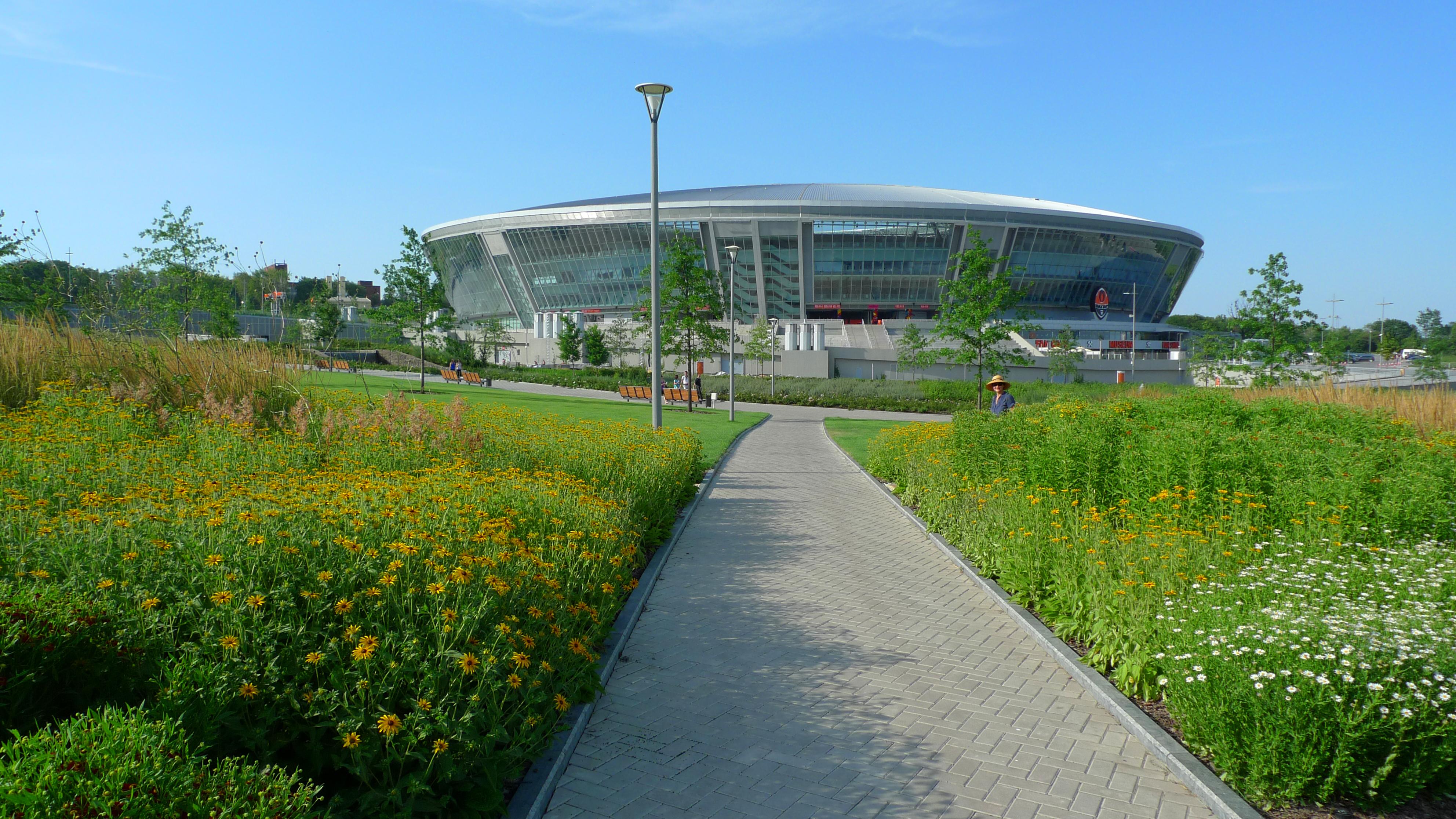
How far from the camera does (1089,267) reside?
266ft

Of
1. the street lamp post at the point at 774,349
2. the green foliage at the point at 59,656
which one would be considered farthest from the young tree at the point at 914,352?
the green foliage at the point at 59,656

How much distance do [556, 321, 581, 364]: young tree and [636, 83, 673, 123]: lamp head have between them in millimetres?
47817

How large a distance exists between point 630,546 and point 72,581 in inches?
147

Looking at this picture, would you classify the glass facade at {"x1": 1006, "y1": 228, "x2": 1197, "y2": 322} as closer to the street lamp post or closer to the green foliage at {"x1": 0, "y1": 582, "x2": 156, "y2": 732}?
the street lamp post

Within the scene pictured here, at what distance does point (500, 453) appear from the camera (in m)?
9.80

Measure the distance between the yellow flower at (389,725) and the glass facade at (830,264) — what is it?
69.0 metres

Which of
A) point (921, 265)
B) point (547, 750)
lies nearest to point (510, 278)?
point (921, 265)

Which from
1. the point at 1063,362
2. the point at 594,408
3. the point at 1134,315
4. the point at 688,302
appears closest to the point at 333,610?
the point at 594,408

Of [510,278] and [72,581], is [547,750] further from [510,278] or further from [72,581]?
[510,278]

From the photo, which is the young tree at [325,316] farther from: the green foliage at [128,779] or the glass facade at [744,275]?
the glass facade at [744,275]

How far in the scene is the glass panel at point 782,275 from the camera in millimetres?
74625

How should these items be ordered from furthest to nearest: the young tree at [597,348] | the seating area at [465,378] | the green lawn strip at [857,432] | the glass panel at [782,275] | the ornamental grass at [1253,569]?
the glass panel at [782,275], the young tree at [597,348], the seating area at [465,378], the green lawn strip at [857,432], the ornamental grass at [1253,569]

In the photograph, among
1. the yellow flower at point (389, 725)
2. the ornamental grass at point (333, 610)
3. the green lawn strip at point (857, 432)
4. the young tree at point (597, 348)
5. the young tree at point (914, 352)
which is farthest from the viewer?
the young tree at point (597, 348)

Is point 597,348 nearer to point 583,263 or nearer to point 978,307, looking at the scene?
point 583,263
